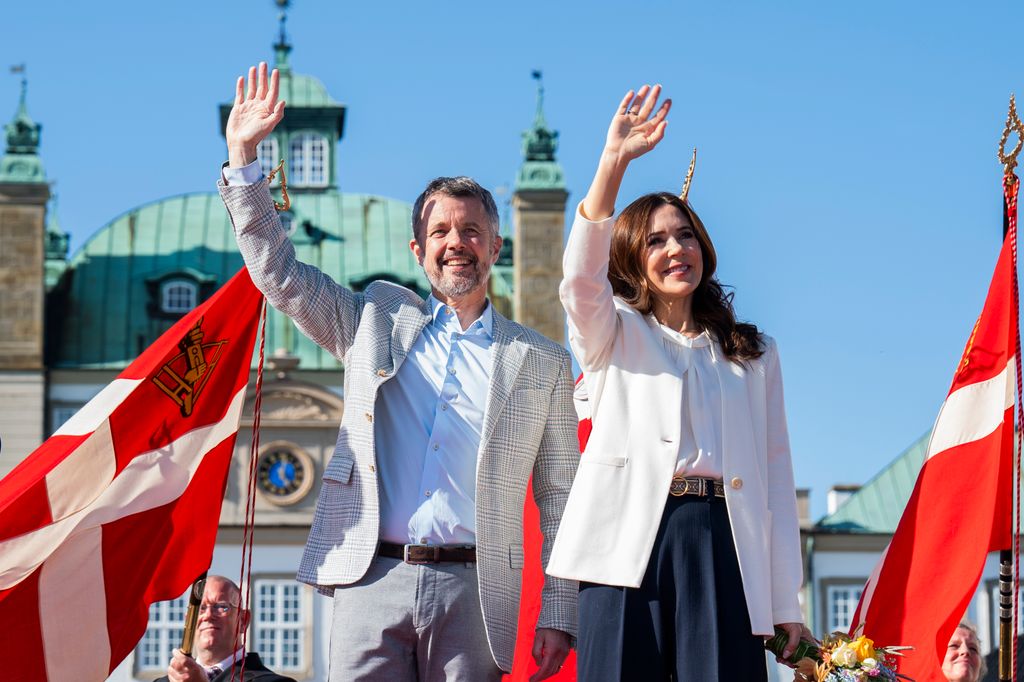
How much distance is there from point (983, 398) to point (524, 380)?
2.16 m

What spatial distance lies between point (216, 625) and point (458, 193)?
358 centimetres

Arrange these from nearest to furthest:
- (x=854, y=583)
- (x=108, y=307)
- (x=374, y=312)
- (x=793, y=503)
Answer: (x=793, y=503)
(x=374, y=312)
(x=854, y=583)
(x=108, y=307)

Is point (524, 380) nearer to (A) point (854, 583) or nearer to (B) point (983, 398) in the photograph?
(B) point (983, 398)

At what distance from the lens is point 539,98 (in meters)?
51.7

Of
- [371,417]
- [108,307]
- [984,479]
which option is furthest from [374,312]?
[108,307]

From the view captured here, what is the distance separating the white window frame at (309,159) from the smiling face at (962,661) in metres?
44.0

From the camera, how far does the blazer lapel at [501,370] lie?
6641 millimetres

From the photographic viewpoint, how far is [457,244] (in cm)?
669

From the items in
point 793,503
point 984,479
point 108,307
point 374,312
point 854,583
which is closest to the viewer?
point 793,503

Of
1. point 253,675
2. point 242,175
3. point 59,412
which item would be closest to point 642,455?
point 242,175

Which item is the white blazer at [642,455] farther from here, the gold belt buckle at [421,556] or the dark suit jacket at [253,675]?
the dark suit jacket at [253,675]

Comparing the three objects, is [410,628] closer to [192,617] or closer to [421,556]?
[421,556]

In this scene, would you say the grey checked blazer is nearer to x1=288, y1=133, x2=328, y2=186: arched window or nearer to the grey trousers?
the grey trousers

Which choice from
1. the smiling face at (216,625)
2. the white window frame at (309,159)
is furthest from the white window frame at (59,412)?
the smiling face at (216,625)
